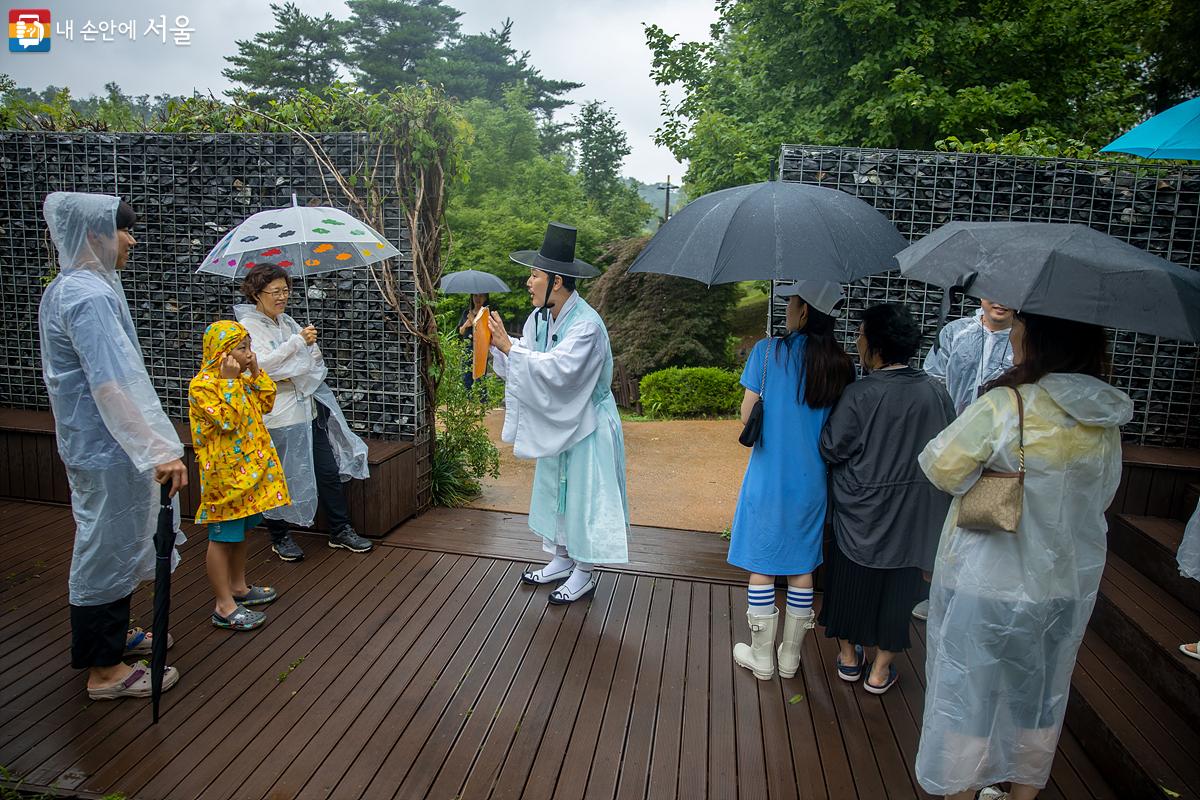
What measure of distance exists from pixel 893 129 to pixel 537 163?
12.3 meters

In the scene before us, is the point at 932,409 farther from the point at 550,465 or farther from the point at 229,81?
the point at 229,81

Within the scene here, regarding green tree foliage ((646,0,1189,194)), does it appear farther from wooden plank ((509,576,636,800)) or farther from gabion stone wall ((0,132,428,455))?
wooden plank ((509,576,636,800))

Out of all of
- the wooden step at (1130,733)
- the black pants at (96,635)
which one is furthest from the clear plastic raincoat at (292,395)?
the wooden step at (1130,733)

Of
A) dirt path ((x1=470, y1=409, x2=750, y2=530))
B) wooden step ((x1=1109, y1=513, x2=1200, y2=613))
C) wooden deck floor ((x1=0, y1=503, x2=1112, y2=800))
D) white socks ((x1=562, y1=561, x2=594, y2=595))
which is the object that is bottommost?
dirt path ((x1=470, y1=409, x2=750, y2=530))

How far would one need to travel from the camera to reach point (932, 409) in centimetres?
262

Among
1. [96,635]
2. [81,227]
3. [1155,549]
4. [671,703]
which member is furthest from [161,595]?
[1155,549]

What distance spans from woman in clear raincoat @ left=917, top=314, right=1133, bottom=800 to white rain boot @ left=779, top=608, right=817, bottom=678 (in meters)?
0.80

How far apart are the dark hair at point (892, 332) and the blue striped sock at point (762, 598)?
944 mm

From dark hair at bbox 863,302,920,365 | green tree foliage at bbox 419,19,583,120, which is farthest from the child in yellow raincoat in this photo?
green tree foliage at bbox 419,19,583,120

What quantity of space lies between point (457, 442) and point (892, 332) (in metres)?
3.27

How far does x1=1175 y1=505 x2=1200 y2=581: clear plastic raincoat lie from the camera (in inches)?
105

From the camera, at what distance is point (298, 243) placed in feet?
11.6

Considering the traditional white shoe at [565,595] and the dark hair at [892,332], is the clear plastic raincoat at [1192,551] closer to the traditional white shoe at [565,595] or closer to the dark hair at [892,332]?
the dark hair at [892,332]

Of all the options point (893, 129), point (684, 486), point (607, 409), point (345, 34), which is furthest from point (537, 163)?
point (607, 409)
